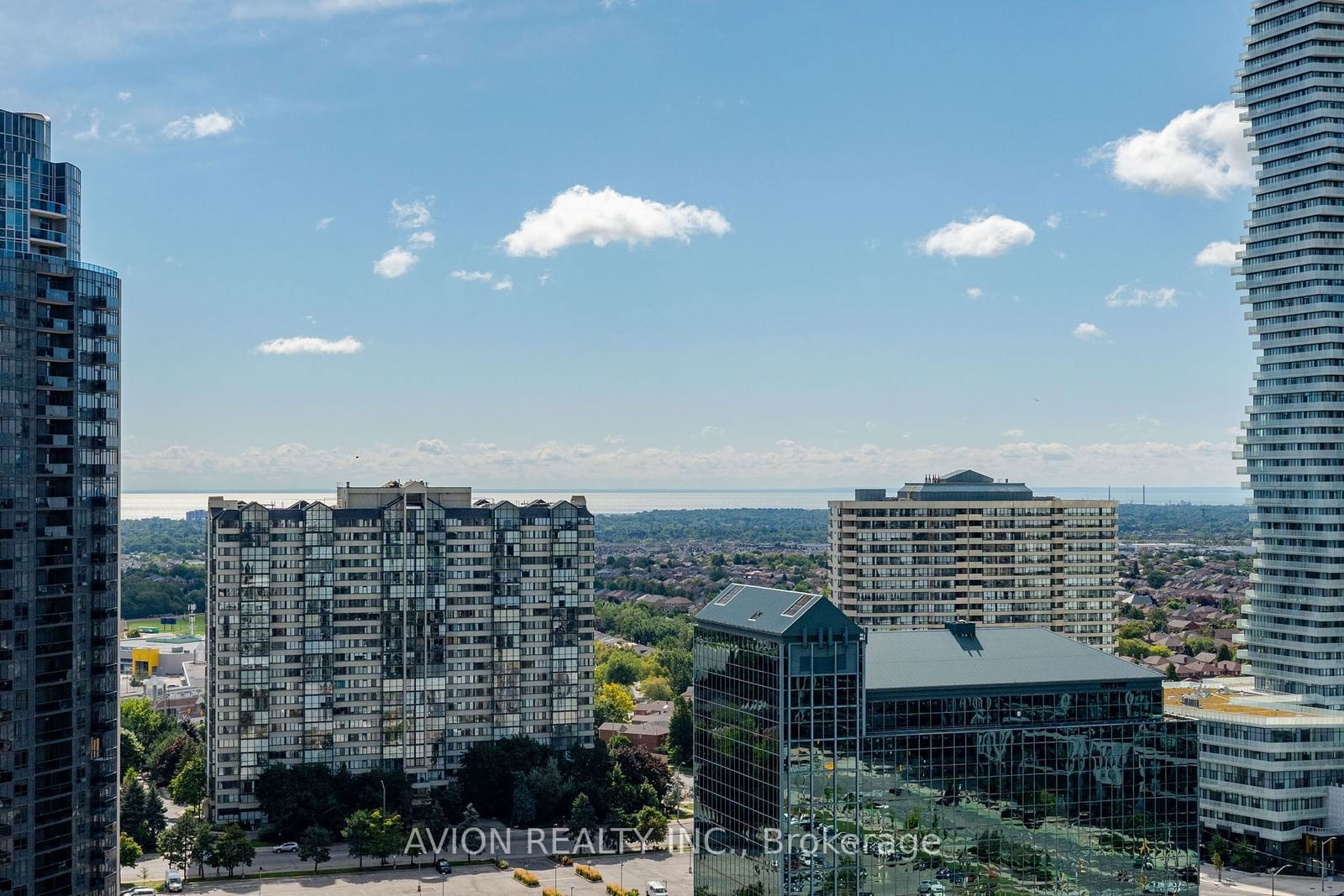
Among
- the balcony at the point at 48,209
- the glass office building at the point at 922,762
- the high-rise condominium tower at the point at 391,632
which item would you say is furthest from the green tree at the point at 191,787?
the balcony at the point at 48,209

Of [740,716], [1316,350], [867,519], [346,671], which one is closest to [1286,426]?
[1316,350]

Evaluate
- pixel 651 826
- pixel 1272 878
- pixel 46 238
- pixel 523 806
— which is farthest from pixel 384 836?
pixel 1272 878

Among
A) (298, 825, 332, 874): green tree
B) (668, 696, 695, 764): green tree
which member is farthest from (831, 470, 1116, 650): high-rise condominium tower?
(298, 825, 332, 874): green tree

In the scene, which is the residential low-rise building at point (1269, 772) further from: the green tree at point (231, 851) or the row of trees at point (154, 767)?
the row of trees at point (154, 767)

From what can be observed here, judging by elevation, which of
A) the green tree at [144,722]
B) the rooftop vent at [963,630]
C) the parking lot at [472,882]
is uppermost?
the rooftop vent at [963,630]

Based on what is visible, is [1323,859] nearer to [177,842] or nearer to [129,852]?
[177,842]

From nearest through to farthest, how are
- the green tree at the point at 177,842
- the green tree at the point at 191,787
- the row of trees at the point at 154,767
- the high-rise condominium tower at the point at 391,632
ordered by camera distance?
the green tree at the point at 177,842
the row of trees at the point at 154,767
the high-rise condominium tower at the point at 391,632
the green tree at the point at 191,787
